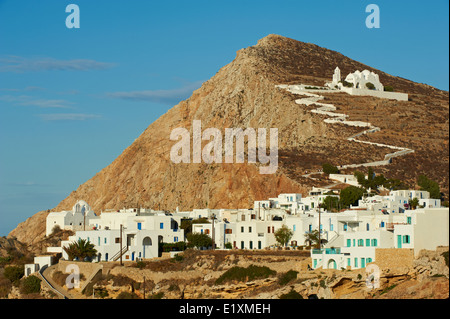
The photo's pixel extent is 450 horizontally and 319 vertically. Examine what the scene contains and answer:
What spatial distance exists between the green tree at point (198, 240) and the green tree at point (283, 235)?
5390 mm

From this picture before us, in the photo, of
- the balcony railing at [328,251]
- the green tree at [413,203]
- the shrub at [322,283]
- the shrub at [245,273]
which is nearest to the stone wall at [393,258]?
the shrub at [322,283]

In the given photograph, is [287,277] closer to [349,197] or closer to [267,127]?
[349,197]

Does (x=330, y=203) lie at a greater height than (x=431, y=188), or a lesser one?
lesser

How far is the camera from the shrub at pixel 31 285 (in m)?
66.5

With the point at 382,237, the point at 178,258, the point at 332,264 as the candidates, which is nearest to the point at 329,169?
the point at 178,258

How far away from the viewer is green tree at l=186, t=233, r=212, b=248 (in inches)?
2645

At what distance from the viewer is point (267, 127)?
124m

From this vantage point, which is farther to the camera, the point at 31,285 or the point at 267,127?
the point at 267,127

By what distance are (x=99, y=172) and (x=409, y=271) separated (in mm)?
95972

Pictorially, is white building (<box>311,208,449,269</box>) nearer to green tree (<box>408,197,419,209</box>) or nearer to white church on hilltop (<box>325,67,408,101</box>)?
green tree (<box>408,197,419,209</box>)

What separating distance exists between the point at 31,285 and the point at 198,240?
12481 millimetres

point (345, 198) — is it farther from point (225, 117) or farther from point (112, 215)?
point (225, 117)

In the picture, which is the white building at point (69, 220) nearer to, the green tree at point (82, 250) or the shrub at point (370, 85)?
the green tree at point (82, 250)

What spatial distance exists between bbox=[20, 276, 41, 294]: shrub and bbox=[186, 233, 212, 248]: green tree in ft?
37.1
